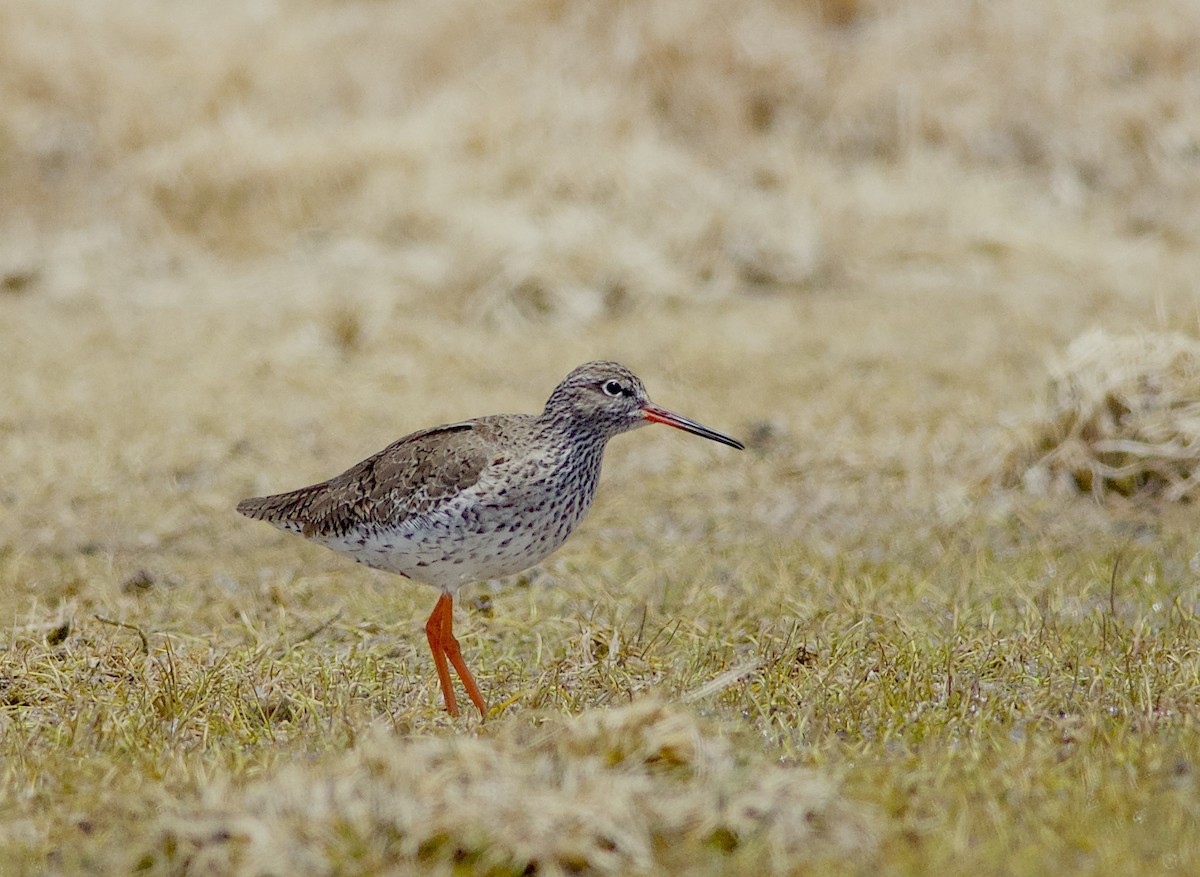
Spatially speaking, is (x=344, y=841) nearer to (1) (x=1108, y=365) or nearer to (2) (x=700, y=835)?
(2) (x=700, y=835)

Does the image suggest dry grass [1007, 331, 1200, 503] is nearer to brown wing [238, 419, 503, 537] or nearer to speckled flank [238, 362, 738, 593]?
speckled flank [238, 362, 738, 593]

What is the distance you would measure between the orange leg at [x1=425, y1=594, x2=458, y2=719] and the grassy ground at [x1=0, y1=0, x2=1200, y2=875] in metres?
0.15

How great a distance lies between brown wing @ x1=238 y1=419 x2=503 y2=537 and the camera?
16.7 feet

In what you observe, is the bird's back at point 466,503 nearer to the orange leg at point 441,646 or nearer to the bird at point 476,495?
the bird at point 476,495

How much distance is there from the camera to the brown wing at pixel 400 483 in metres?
5.10

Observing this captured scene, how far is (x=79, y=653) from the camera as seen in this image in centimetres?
528

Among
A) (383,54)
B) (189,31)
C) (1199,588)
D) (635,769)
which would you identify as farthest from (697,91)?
(635,769)

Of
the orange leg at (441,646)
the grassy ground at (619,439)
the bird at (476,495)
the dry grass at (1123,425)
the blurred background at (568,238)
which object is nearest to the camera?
the grassy ground at (619,439)

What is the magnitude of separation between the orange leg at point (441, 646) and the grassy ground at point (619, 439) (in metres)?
0.15

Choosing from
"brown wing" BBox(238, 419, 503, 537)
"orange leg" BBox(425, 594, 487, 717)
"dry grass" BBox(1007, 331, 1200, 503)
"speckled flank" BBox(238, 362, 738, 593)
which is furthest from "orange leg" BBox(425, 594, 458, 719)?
"dry grass" BBox(1007, 331, 1200, 503)

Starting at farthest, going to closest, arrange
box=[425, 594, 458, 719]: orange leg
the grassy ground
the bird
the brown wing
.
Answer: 1. the brown wing
2. the bird
3. box=[425, 594, 458, 719]: orange leg
4. the grassy ground

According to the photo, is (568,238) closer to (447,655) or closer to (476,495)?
(447,655)

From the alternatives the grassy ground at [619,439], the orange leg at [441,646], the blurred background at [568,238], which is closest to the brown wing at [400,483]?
the orange leg at [441,646]

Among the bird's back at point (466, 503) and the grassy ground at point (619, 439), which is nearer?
the grassy ground at point (619, 439)
